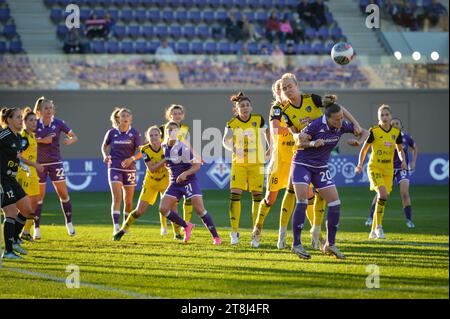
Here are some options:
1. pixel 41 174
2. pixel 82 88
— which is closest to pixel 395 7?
pixel 82 88

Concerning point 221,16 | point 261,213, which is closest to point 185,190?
point 261,213

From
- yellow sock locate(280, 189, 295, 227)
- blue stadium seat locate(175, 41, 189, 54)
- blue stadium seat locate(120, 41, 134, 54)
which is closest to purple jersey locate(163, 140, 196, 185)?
yellow sock locate(280, 189, 295, 227)

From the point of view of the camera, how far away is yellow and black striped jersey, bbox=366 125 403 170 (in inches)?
575

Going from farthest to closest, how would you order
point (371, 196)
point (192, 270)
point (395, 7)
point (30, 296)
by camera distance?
point (395, 7)
point (371, 196)
point (192, 270)
point (30, 296)

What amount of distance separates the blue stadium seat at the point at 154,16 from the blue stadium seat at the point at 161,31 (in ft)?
1.30

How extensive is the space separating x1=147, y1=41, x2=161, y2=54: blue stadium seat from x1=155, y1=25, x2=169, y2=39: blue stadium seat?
517 mm

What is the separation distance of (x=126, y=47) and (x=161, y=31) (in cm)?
183

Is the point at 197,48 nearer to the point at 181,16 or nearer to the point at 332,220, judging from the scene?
the point at 181,16

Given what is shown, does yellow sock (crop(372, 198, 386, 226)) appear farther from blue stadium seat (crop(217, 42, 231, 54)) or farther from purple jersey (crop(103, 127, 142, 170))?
blue stadium seat (crop(217, 42, 231, 54))

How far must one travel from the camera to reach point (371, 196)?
77.5 feet

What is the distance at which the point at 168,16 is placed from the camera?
30.2 meters
